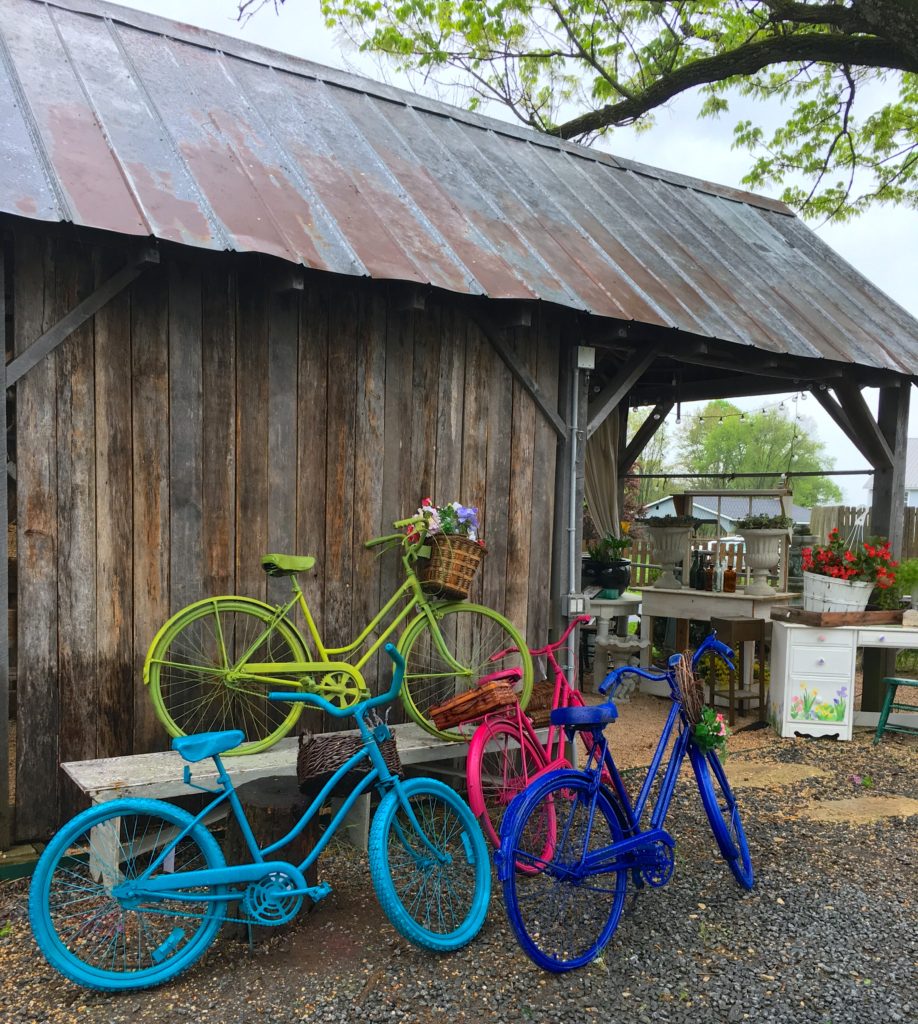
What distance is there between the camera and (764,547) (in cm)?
741

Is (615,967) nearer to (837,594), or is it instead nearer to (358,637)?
(358,637)

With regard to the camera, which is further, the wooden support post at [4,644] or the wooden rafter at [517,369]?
the wooden rafter at [517,369]

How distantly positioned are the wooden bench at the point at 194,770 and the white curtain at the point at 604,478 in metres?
5.67

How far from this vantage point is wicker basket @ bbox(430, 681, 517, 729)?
3998 millimetres

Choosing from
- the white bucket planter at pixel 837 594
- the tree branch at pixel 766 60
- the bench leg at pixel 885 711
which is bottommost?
the bench leg at pixel 885 711

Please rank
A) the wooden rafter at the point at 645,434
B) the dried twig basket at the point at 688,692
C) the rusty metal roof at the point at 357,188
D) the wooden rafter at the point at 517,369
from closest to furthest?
the dried twig basket at the point at 688,692, the rusty metal roof at the point at 357,188, the wooden rafter at the point at 517,369, the wooden rafter at the point at 645,434

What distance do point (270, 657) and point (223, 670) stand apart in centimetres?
33

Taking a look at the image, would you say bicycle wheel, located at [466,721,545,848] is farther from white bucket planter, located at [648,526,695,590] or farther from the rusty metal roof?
white bucket planter, located at [648,526,695,590]

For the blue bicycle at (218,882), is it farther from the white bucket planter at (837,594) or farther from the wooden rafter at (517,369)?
the white bucket planter at (837,594)

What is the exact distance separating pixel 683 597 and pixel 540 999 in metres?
5.31

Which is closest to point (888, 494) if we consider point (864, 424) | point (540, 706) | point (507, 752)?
point (864, 424)

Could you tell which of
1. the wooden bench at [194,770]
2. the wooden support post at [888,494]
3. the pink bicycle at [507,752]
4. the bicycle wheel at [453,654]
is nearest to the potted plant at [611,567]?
the wooden support post at [888,494]

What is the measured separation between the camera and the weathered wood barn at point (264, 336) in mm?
3781

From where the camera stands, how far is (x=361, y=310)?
15.2 feet
